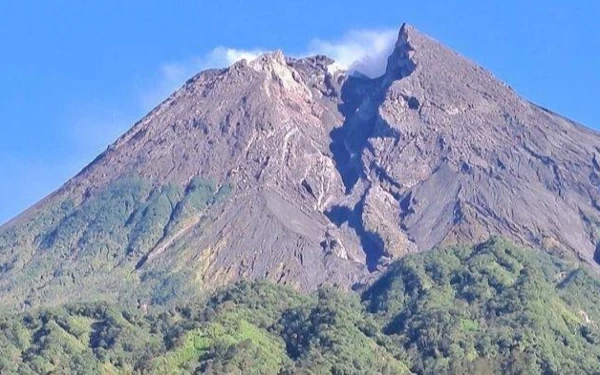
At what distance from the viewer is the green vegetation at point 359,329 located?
13112 centimetres

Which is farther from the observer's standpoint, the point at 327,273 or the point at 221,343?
the point at 327,273

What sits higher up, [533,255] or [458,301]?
[533,255]

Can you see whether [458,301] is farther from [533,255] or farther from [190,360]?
[190,360]

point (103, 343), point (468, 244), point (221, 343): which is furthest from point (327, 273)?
point (221, 343)

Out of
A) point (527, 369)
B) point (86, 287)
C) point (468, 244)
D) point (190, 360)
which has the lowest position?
point (190, 360)

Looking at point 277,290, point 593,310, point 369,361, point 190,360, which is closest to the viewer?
point 190,360

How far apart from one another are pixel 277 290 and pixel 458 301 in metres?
16.4

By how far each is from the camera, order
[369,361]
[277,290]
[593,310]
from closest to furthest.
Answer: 1. [369,361]
2. [277,290]
3. [593,310]

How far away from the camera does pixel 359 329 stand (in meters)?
145

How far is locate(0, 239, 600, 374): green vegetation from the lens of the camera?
131125 millimetres

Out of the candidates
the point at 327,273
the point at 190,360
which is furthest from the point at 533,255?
the point at 190,360

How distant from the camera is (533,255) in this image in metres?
187

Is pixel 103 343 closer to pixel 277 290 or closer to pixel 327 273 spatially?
pixel 277 290

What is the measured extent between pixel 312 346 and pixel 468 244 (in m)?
54.9
